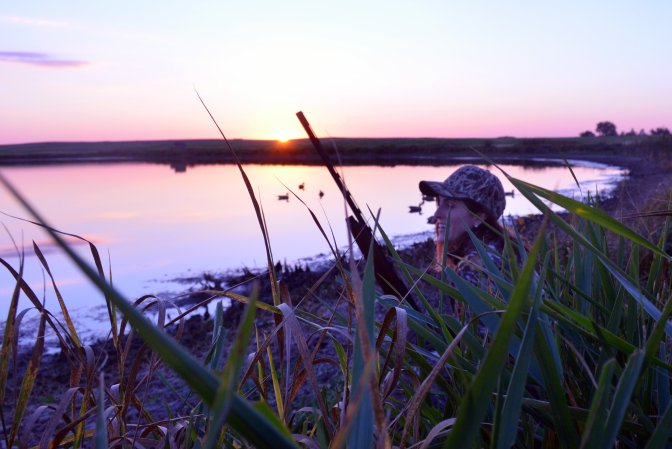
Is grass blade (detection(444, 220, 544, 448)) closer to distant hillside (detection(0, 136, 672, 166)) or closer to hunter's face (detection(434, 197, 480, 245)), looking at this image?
hunter's face (detection(434, 197, 480, 245))

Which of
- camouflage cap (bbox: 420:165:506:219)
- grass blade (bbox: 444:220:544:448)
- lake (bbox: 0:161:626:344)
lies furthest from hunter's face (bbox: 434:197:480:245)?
grass blade (bbox: 444:220:544:448)

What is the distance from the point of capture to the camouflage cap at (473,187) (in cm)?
391

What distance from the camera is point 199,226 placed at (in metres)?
23.5

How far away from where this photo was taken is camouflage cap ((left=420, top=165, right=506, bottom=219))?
12.8ft

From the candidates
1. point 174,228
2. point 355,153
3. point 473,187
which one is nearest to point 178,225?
point 174,228

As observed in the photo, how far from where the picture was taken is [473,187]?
3969 mm

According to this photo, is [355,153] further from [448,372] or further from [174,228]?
[448,372]

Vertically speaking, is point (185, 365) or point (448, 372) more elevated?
point (185, 365)

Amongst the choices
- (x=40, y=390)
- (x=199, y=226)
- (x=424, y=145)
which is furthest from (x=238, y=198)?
(x=424, y=145)

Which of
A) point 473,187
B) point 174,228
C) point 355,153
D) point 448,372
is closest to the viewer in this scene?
point 448,372

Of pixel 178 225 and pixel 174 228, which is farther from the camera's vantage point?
pixel 178 225

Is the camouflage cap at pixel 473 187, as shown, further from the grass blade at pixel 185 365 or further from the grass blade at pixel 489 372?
the grass blade at pixel 185 365

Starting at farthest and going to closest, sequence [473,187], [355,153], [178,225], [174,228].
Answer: [355,153]
[178,225]
[174,228]
[473,187]

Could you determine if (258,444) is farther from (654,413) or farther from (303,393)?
(303,393)
